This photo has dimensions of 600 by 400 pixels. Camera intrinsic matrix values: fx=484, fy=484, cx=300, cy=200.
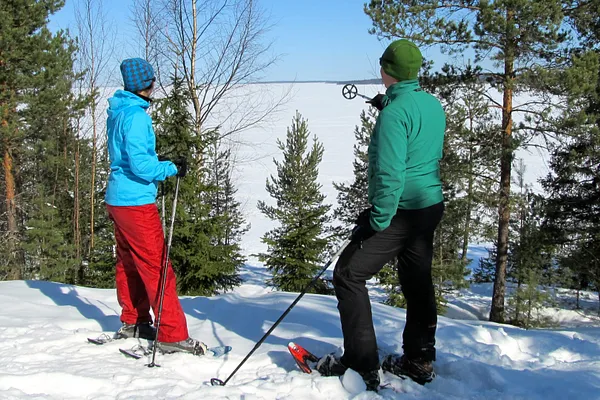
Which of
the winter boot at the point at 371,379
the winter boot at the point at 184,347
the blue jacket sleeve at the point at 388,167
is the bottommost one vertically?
the winter boot at the point at 184,347

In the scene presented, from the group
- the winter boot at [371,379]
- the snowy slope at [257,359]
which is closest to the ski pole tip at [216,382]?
the snowy slope at [257,359]

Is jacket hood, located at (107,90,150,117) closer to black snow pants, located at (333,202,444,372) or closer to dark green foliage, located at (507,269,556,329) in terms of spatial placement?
black snow pants, located at (333,202,444,372)

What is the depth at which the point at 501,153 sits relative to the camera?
40.4 feet

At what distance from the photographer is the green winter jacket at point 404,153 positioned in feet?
8.84

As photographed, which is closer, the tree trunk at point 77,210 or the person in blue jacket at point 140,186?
the person in blue jacket at point 140,186

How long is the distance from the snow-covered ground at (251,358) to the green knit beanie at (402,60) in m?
1.89

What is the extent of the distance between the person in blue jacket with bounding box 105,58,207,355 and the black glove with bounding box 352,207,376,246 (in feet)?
4.85

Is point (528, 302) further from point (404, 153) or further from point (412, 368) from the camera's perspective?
point (404, 153)

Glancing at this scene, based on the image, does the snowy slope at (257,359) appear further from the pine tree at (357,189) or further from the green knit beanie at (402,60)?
the pine tree at (357,189)

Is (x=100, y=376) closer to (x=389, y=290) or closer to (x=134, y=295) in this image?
(x=134, y=295)

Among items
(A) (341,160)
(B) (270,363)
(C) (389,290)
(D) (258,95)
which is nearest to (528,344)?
(B) (270,363)

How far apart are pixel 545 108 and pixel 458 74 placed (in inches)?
88.1

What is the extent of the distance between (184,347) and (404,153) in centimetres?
218

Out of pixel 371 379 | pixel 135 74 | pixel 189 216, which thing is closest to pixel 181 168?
pixel 135 74
